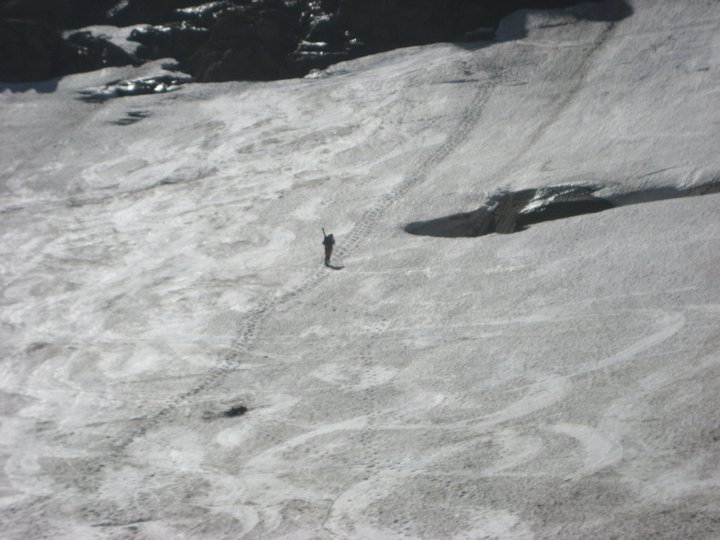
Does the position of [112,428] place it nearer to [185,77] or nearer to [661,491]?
A: [661,491]

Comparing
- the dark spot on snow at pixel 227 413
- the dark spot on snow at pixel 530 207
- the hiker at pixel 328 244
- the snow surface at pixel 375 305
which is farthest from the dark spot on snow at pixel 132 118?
the dark spot on snow at pixel 227 413

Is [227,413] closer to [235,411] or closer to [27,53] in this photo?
[235,411]

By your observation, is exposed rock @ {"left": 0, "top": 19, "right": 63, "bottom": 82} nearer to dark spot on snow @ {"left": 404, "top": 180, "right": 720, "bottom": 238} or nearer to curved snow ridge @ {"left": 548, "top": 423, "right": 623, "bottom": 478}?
dark spot on snow @ {"left": 404, "top": 180, "right": 720, "bottom": 238}

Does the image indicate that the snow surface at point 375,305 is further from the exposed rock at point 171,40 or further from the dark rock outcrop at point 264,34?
the exposed rock at point 171,40

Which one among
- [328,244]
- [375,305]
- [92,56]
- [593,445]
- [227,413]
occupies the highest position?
[92,56]

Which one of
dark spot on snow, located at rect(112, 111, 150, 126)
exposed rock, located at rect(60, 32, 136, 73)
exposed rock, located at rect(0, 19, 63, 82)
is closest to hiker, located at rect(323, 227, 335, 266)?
dark spot on snow, located at rect(112, 111, 150, 126)

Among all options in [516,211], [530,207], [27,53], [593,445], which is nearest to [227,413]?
[593,445]

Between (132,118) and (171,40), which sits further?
(171,40)
